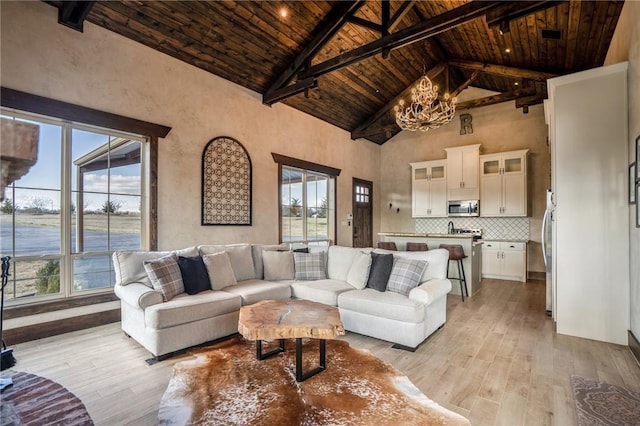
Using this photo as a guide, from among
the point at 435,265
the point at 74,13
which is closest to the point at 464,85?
the point at 435,265

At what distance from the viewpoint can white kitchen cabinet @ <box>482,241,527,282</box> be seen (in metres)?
6.80

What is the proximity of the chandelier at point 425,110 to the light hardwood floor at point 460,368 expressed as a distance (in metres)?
3.29

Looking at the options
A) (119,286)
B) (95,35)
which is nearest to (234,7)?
(95,35)

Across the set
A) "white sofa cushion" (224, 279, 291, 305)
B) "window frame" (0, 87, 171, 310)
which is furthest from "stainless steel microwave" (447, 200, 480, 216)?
"window frame" (0, 87, 171, 310)

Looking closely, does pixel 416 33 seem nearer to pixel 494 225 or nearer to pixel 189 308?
pixel 189 308

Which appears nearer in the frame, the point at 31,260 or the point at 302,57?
the point at 31,260

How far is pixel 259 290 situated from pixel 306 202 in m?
3.70

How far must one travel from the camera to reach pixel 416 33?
14.0 ft

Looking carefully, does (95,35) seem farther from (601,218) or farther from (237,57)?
(601,218)

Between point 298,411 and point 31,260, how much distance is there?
3568 mm

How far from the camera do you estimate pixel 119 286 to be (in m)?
3.51

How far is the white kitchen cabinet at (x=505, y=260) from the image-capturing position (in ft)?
22.3

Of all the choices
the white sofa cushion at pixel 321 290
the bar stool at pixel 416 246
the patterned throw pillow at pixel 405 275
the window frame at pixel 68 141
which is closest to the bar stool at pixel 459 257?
the bar stool at pixel 416 246

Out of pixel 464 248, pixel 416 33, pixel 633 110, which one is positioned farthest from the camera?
pixel 464 248
